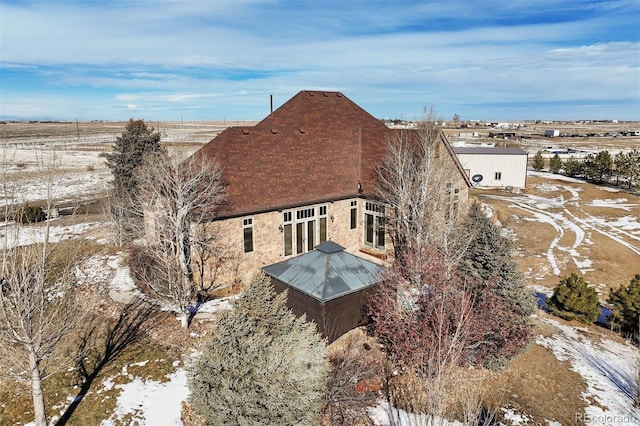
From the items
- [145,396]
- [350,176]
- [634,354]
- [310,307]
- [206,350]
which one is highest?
[350,176]

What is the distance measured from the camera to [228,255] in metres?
17.7

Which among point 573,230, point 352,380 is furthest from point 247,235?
point 573,230

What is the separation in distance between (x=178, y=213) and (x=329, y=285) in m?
6.16

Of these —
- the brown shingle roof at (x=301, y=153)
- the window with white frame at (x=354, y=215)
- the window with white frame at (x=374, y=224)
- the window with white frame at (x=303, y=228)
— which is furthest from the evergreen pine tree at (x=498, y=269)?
the window with white frame at (x=354, y=215)

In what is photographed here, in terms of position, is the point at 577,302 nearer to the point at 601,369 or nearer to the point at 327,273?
the point at 601,369

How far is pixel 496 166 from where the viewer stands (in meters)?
49.8

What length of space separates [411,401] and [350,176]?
14.3 metres

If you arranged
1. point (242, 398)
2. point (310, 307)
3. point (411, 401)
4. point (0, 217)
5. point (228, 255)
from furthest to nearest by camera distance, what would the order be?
point (0, 217)
point (228, 255)
point (310, 307)
point (411, 401)
point (242, 398)

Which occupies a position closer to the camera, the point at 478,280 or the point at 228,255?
the point at 478,280

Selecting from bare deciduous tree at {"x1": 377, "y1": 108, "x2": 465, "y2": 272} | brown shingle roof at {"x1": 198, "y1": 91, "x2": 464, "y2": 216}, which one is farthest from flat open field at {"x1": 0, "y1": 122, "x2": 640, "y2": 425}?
bare deciduous tree at {"x1": 377, "y1": 108, "x2": 465, "y2": 272}

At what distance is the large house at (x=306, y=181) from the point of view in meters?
18.4

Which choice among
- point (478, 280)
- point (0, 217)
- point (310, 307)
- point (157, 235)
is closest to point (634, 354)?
point (478, 280)

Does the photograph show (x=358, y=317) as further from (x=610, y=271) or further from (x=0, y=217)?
(x=0, y=217)

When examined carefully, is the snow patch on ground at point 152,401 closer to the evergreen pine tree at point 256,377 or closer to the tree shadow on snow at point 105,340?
the tree shadow on snow at point 105,340
